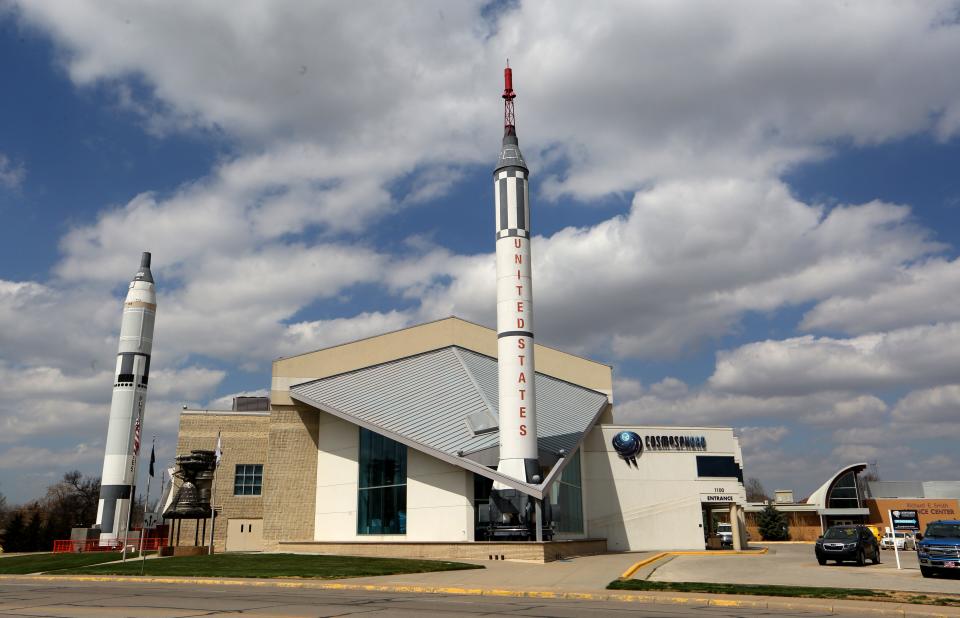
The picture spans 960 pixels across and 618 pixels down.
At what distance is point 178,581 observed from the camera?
24.0 meters

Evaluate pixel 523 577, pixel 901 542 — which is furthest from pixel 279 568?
pixel 901 542

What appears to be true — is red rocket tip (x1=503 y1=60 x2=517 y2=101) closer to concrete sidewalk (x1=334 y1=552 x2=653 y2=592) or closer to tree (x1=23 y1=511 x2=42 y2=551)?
concrete sidewalk (x1=334 y1=552 x2=653 y2=592)

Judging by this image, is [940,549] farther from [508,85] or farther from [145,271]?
[145,271]

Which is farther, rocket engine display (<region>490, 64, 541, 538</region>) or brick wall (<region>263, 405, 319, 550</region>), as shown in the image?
brick wall (<region>263, 405, 319, 550</region>)

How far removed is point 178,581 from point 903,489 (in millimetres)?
69718

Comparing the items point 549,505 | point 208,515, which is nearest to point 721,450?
point 549,505

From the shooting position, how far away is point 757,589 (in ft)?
60.2

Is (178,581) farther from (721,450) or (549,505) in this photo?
(721,450)

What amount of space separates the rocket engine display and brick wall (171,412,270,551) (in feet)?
68.9

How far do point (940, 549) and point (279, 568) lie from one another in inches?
848

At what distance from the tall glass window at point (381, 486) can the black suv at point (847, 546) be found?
20248mm

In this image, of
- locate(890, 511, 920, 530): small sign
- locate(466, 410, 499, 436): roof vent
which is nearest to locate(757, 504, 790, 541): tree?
locate(890, 511, 920, 530): small sign

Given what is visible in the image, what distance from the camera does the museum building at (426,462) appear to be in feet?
123

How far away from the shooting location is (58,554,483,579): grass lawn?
25219 millimetres
